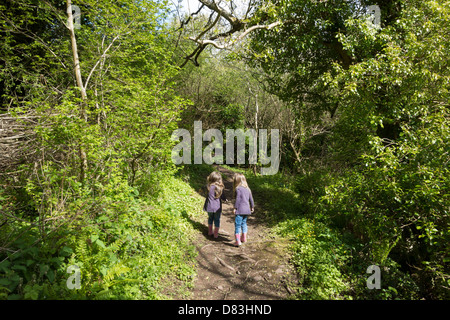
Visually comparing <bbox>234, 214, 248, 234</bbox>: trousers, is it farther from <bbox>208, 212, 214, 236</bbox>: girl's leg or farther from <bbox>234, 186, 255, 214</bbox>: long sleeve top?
<bbox>208, 212, 214, 236</bbox>: girl's leg

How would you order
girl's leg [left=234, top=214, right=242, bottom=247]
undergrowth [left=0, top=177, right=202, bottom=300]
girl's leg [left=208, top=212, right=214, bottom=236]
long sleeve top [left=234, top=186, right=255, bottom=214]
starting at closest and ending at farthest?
undergrowth [left=0, top=177, right=202, bottom=300] → long sleeve top [left=234, top=186, right=255, bottom=214] → girl's leg [left=234, top=214, right=242, bottom=247] → girl's leg [left=208, top=212, right=214, bottom=236]

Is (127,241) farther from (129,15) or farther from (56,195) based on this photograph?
(129,15)

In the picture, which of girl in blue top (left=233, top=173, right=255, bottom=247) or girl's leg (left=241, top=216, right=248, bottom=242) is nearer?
girl in blue top (left=233, top=173, right=255, bottom=247)

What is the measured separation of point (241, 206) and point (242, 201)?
0.12 m

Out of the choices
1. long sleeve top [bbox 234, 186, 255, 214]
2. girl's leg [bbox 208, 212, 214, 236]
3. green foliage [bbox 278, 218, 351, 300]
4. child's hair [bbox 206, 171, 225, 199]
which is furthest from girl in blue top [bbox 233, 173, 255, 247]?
green foliage [bbox 278, 218, 351, 300]

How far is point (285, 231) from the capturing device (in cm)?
662

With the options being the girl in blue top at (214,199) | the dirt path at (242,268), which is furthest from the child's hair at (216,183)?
the dirt path at (242,268)

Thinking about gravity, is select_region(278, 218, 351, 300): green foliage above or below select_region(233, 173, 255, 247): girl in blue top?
below

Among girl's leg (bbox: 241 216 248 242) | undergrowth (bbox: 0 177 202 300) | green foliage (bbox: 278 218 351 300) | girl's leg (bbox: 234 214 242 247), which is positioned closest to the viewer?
undergrowth (bbox: 0 177 202 300)

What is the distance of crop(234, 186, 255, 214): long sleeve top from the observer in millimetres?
5523

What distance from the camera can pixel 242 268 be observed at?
16.3 ft

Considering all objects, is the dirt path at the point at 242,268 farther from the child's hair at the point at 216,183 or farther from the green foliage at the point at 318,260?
the child's hair at the point at 216,183

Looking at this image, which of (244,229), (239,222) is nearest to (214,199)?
(239,222)

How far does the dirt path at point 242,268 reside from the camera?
14.0ft
